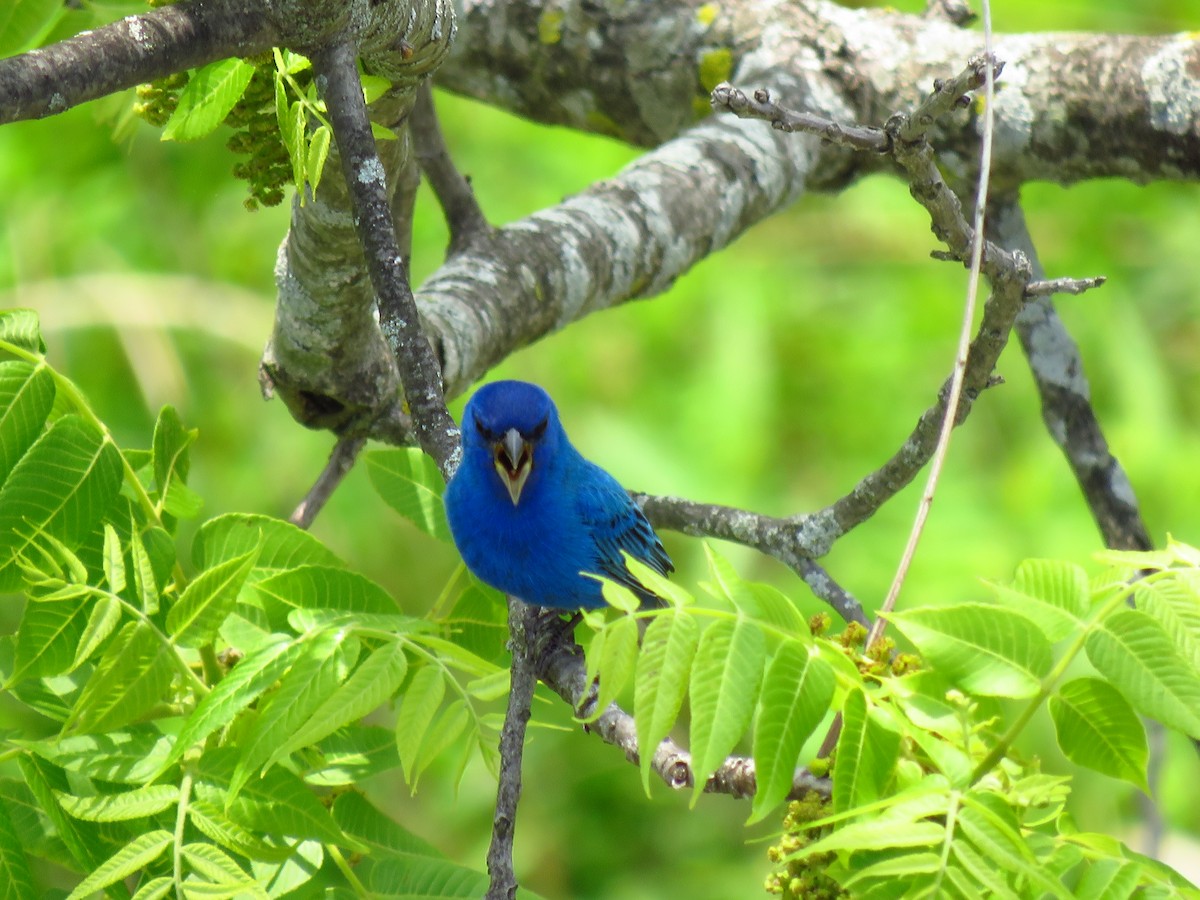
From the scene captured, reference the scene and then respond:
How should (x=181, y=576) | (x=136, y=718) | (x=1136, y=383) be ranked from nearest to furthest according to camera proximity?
1. (x=136, y=718)
2. (x=181, y=576)
3. (x=1136, y=383)

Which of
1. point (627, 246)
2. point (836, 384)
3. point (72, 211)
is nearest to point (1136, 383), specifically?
point (836, 384)

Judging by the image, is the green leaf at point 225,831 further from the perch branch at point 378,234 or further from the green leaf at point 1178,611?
the green leaf at point 1178,611

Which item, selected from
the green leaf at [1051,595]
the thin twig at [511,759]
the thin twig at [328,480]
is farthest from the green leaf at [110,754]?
the green leaf at [1051,595]

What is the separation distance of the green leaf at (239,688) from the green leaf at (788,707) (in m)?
0.83

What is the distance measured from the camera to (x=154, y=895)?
1.88 meters

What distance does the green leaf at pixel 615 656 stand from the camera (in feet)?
5.77

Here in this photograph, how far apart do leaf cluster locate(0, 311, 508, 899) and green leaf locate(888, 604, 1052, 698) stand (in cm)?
81

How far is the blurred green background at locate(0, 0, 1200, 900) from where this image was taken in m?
5.56

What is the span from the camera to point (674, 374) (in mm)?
6332

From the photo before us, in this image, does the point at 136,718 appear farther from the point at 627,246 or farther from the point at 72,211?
the point at 72,211

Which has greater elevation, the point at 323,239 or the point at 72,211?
the point at 323,239

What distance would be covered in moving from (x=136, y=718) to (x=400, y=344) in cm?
89

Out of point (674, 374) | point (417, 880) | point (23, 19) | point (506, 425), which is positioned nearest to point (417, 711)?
point (417, 880)

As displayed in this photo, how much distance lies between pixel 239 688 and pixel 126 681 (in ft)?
0.72
